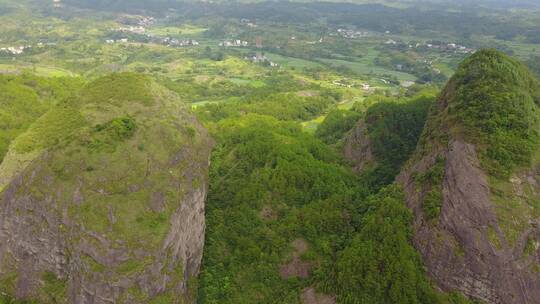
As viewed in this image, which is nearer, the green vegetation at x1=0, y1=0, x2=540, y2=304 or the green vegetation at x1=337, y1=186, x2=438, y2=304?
the green vegetation at x1=337, y1=186, x2=438, y2=304

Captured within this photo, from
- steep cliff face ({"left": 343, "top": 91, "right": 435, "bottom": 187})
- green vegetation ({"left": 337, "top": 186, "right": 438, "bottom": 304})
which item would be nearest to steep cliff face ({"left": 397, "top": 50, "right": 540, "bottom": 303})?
green vegetation ({"left": 337, "top": 186, "right": 438, "bottom": 304})

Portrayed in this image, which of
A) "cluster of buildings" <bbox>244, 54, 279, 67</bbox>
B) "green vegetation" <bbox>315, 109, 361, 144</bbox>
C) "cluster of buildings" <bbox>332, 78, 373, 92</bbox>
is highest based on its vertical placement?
"green vegetation" <bbox>315, 109, 361, 144</bbox>

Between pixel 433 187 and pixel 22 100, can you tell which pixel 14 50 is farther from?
pixel 433 187

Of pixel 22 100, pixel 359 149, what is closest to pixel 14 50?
pixel 22 100

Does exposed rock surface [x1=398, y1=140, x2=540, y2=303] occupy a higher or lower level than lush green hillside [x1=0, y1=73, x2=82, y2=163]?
higher

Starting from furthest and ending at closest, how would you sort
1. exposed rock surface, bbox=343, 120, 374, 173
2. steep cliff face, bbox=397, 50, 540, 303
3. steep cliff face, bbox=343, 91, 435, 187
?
exposed rock surface, bbox=343, 120, 374, 173 < steep cliff face, bbox=343, 91, 435, 187 < steep cliff face, bbox=397, 50, 540, 303

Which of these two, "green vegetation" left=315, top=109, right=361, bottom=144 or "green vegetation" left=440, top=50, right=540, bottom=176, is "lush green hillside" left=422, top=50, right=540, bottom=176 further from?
"green vegetation" left=315, top=109, right=361, bottom=144

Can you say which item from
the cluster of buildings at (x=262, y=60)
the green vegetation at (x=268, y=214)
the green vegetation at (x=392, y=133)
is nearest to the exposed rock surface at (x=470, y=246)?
the green vegetation at (x=268, y=214)

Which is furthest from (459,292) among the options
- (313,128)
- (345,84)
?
(345,84)

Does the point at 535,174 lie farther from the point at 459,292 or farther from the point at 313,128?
the point at 313,128

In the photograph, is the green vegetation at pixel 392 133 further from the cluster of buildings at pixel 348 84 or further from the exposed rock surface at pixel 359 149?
the cluster of buildings at pixel 348 84
